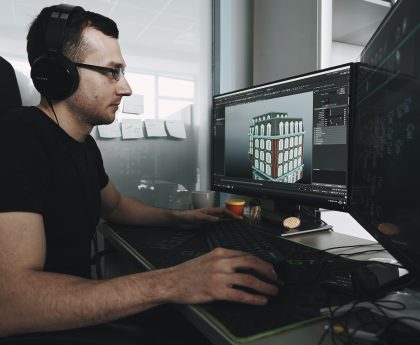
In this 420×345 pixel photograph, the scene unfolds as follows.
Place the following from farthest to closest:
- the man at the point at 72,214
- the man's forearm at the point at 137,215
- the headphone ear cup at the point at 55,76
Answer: the man's forearm at the point at 137,215 < the headphone ear cup at the point at 55,76 < the man at the point at 72,214

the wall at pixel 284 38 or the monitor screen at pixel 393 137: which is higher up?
the wall at pixel 284 38

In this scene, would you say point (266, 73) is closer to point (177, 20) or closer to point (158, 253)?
point (177, 20)

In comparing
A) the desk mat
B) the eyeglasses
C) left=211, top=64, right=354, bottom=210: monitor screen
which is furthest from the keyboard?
the eyeglasses

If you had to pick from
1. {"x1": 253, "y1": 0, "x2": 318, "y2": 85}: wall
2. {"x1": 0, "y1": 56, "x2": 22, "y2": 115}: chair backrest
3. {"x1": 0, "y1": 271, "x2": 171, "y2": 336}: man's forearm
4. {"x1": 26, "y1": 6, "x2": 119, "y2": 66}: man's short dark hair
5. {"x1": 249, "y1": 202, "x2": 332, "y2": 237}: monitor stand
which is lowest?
{"x1": 0, "y1": 271, "x2": 171, "y2": 336}: man's forearm

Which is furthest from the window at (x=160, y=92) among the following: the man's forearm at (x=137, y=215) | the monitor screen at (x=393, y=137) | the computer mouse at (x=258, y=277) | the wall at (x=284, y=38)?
the computer mouse at (x=258, y=277)

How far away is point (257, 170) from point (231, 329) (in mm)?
827

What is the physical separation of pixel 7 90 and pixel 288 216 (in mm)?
959

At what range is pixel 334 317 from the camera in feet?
1.65

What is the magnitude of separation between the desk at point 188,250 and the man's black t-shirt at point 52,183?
12cm

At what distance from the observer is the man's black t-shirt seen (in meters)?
0.70

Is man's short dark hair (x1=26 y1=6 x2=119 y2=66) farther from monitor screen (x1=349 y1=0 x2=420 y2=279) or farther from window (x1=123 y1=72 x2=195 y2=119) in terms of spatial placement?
monitor screen (x1=349 y1=0 x2=420 y2=279)

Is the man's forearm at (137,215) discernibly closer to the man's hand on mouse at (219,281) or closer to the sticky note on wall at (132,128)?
the sticky note on wall at (132,128)

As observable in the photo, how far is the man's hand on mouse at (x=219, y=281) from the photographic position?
0.55 metres

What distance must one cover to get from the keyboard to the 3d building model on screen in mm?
257
